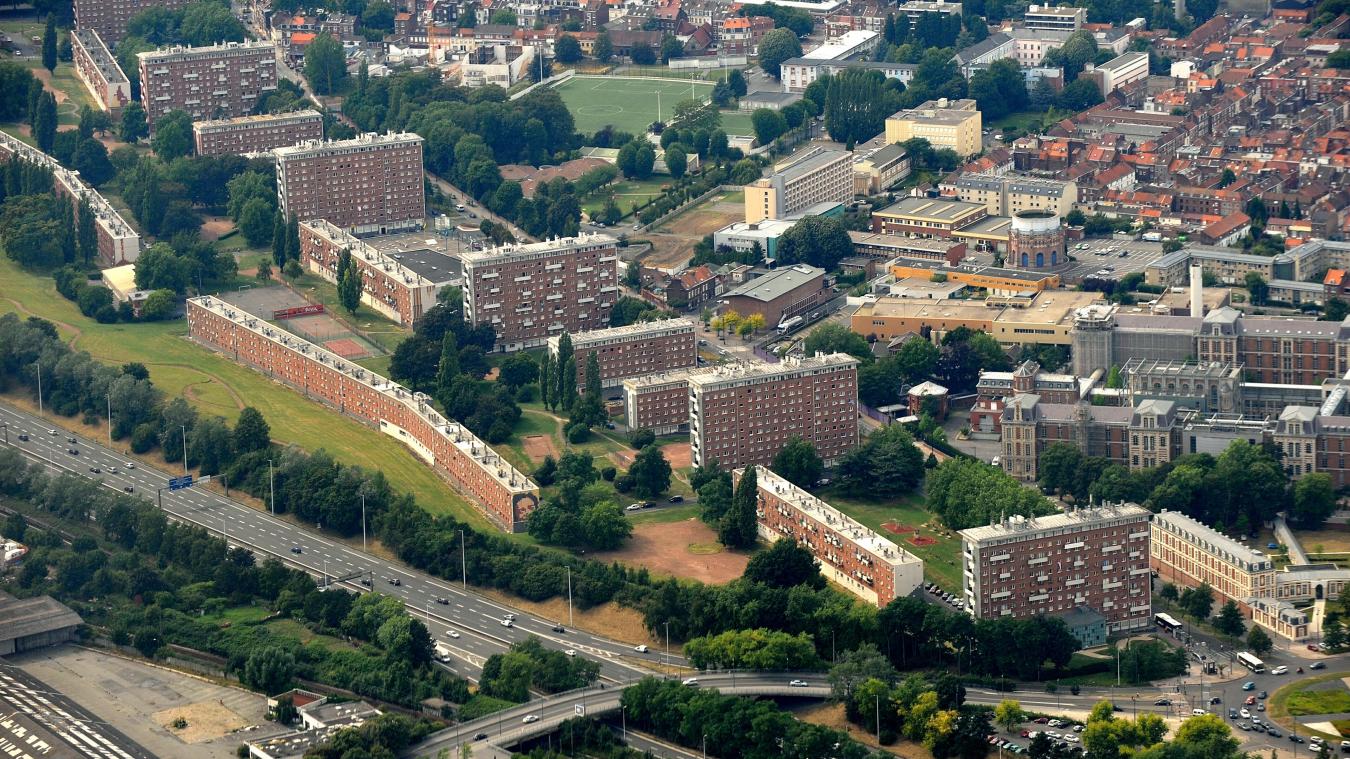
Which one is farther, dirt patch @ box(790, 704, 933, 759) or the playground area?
the playground area

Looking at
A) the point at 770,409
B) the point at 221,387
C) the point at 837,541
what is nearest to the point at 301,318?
the point at 221,387

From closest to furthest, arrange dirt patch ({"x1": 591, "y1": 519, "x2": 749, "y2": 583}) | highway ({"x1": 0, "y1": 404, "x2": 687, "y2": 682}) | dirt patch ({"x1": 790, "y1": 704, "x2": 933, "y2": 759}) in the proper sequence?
dirt patch ({"x1": 790, "y1": 704, "x2": 933, "y2": 759})
highway ({"x1": 0, "y1": 404, "x2": 687, "y2": 682})
dirt patch ({"x1": 591, "y1": 519, "x2": 749, "y2": 583})

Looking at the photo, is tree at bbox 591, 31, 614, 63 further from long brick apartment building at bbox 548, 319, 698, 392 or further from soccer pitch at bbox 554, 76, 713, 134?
long brick apartment building at bbox 548, 319, 698, 392

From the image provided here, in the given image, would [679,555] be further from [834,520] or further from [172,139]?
[172,139]

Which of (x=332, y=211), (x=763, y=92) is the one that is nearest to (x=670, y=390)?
(x=332, y=211)

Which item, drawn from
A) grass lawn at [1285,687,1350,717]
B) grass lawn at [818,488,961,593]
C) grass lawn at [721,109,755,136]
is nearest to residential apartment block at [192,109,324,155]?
grass lawn at [721,109,755,136]

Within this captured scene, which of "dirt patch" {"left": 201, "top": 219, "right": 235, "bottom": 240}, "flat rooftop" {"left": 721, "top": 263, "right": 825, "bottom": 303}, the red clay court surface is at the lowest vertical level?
the red clay court surface

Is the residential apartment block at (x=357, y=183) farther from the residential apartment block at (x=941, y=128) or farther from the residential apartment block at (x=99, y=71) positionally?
the residential apartment block at (x=941, y=128)
